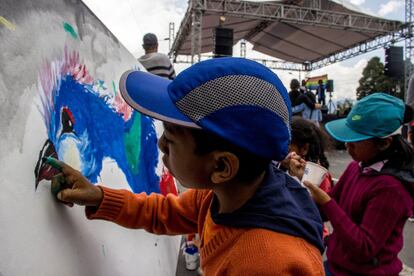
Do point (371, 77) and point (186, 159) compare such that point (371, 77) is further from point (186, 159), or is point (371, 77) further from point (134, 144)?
point (186, 159)

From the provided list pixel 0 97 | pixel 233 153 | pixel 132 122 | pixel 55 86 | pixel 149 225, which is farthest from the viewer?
pixel 132 122

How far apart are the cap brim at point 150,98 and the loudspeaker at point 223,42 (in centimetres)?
844

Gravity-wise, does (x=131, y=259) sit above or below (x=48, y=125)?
below

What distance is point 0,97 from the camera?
606 mm

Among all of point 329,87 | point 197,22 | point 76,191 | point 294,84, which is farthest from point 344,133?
point 329,87

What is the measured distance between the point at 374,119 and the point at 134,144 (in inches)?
36.7

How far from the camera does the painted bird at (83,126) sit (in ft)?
2.65

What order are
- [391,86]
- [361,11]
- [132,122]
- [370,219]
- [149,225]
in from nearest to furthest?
[149,225] < [370,219] < [132,122] < [361,11] < [391,86]

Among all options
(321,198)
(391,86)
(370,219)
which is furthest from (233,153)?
(391,86)

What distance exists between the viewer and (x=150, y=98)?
75 centimetres

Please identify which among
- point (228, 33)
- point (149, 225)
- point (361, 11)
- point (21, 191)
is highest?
point (361, 11)

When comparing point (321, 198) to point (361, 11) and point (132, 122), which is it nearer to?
point (132, 122)

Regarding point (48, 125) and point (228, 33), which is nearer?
point (48, 125)

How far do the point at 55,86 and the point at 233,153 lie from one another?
443 mm
